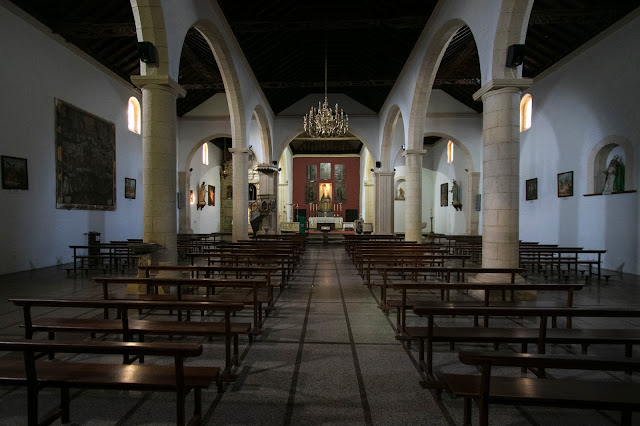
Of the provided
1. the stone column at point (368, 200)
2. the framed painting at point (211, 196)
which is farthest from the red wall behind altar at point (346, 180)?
the framed painting at point (211, 196)

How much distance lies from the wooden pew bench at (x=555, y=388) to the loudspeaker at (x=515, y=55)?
17.5 feet

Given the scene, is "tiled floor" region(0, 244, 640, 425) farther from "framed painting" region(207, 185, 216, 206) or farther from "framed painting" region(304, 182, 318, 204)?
"framed painting" region(304, 182, 318, 204)

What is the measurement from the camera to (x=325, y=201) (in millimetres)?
29281

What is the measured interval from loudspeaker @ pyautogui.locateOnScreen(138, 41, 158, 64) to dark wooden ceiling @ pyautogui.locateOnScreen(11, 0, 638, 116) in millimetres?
4208

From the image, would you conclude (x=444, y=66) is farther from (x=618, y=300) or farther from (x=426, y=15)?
(x=618, y=300)

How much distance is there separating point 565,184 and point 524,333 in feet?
35.0

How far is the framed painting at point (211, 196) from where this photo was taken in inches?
932

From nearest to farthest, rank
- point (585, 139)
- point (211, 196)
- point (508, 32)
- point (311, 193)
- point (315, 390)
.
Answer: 1. point (315, 390)
2. point (508, 32)
3. point (585, 139)
4. point (211, 196)
5. point (311, 193)

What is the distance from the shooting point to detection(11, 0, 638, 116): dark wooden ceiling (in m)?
9.52

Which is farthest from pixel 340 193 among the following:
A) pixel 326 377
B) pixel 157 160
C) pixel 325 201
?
pixel 326 377

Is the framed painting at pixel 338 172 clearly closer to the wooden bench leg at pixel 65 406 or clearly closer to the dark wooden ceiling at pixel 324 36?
the dark wooden ceiling at pixel 324 36

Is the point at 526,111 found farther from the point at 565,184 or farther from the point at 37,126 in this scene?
the point at 37,126

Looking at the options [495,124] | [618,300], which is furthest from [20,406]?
[618,300]

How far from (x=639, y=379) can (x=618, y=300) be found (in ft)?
12.3
